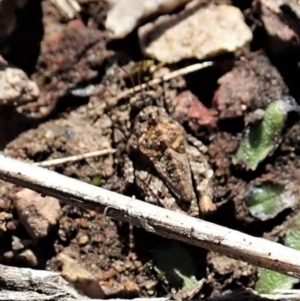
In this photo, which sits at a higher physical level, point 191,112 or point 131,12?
point 131,12

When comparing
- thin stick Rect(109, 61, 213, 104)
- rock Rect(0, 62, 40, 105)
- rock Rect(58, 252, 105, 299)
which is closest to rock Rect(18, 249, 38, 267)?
rock Rect(58, 252, 105, 299)

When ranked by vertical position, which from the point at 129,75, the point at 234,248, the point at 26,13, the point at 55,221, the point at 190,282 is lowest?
the point at 190,282

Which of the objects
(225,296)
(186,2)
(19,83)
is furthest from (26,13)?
(225,296)

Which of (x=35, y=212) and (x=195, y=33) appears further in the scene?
(x=195, y=33)

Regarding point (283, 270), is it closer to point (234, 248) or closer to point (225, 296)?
point (234, 248)

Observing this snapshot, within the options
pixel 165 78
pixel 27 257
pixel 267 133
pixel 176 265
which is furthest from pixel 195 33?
pixel 27 257

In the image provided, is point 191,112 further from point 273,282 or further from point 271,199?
point 273,282
